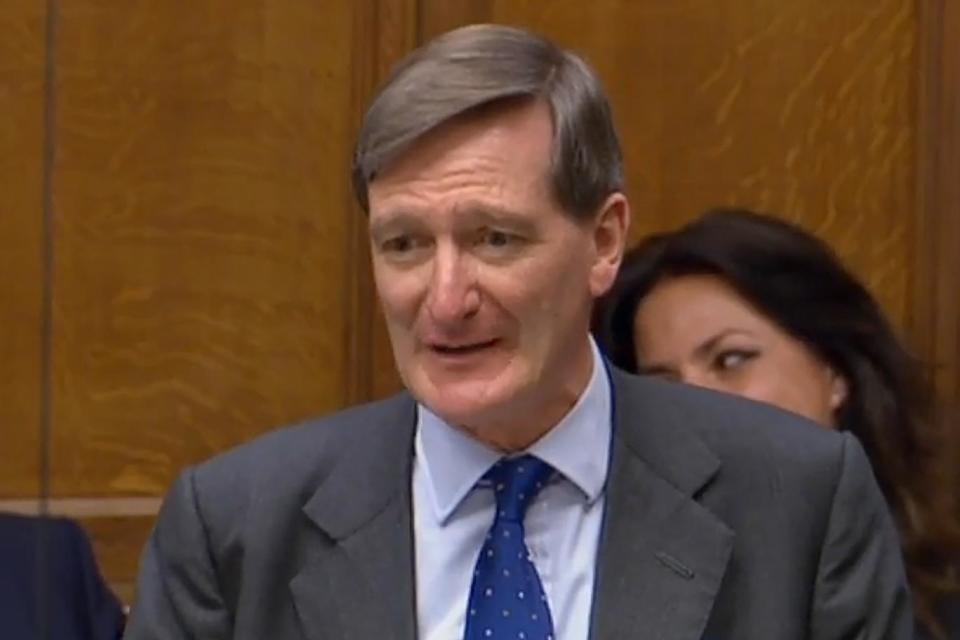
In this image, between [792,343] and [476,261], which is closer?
[476,261]

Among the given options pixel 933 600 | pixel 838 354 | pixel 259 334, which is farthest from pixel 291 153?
pixel 933 600

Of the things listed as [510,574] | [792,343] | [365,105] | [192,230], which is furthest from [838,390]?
[510,574]

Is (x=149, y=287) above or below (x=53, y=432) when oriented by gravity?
above

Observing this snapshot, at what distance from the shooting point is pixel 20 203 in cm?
211

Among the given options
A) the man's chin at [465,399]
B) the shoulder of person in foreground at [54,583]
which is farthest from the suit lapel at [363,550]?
the shoulder of person in foreground at [54,583]

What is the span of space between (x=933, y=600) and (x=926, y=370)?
38 cm

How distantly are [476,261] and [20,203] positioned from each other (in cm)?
93

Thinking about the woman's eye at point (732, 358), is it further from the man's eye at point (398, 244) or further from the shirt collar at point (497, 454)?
the man's eye at point (398, 244)

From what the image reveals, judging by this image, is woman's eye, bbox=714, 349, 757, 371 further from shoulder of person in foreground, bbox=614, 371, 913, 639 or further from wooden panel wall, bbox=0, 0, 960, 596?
shoulder of person in foreground, bbox=614, 371, 913, 639

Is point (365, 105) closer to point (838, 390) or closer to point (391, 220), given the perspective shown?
point (838, 390)

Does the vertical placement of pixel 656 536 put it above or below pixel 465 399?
below

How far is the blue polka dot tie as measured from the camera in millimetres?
1351

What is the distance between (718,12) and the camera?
2.34 metres

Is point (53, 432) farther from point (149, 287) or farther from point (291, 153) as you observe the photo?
point (291, 153)
